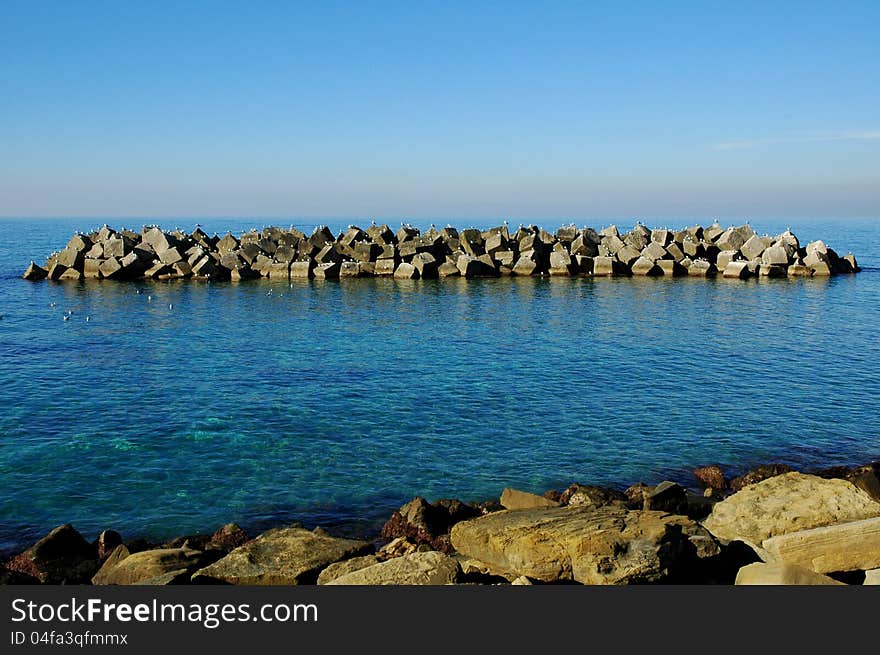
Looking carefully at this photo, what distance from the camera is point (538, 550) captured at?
1230 cm

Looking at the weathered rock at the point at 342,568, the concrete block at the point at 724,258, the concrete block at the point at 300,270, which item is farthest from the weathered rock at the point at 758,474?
the concrete block at the point at 724,258

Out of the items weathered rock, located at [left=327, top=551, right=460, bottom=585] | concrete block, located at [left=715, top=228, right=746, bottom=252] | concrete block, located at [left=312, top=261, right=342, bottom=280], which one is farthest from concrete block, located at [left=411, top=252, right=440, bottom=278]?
weathered rock, located at [left=327, top=551, right=460, bottom=585]

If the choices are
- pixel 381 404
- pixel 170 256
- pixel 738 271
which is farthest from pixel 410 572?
pixel 738 271

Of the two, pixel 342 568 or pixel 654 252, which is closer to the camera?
pixel 342 568

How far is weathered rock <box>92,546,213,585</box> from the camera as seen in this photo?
1332 centimetres

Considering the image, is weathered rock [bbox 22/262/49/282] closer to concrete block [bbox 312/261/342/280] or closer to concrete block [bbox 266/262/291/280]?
concrete block [bbox 266/262/291/280]

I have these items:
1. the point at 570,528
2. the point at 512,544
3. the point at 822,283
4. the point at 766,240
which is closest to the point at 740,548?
the point at 570,528

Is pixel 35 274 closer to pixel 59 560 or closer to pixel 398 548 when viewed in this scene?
pixel 59 560

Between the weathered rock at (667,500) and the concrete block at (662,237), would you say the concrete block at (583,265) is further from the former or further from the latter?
the weathered rock at (667,500)

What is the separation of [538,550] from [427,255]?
52.2 meters

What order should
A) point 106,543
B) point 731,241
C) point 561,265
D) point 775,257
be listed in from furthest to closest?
point 731,241
point 775,257
point 561,265
point 106,543

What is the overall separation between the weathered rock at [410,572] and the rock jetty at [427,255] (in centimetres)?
5046

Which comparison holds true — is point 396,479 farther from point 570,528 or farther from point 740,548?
point 740,548

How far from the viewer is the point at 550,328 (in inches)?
1575
